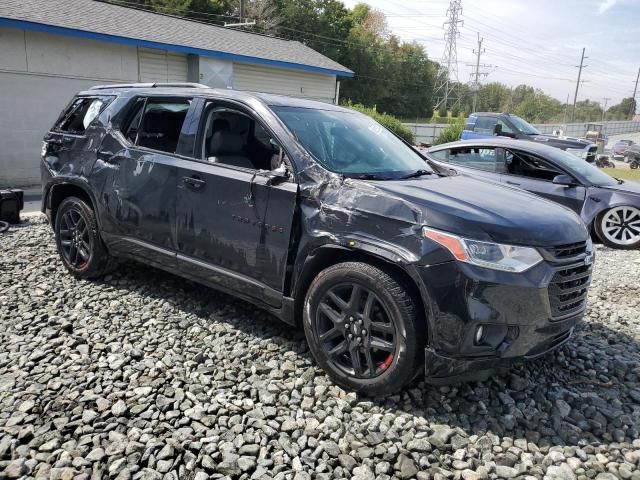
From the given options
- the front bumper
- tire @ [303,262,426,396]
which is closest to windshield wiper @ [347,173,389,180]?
tire @ [303,262,426,396]

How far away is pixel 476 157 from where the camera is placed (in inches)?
324

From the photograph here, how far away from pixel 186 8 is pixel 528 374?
3587 cm

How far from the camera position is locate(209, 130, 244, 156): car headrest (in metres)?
3.95

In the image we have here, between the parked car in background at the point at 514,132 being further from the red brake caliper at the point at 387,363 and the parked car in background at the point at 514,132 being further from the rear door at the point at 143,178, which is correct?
the red brake caliper at the point at 387,363

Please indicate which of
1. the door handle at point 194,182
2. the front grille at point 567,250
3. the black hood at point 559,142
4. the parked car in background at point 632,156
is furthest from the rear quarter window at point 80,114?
the parked car in background at point 632,156

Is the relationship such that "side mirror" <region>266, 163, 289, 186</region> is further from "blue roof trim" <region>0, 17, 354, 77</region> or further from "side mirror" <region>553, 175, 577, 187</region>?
"blue roof trim" <region>0, 17, 354, 77</region>

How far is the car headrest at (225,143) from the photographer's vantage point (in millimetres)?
3949

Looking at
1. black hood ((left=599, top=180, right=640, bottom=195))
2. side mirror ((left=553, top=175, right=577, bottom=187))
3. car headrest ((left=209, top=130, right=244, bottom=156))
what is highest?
car headrest ((left=209, top=130, right=244, bottom=156))

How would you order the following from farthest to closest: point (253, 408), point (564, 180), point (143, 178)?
point (564, 180)
point (143, 178)
point (253, 408)

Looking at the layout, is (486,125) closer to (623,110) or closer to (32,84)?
(32,84)

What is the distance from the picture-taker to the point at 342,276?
10.2 ft

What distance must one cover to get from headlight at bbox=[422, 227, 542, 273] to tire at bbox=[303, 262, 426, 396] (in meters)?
0.36

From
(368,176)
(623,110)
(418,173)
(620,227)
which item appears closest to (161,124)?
(368,176)

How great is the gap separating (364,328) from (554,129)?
4513 cm
